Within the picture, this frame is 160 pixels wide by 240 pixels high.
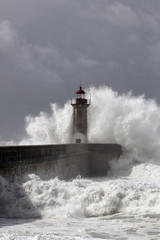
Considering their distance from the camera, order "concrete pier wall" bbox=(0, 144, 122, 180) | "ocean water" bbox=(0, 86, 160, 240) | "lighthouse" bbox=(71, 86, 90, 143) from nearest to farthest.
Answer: "ocean water" bbox=(0, 86, 160, 240) → "concrete pier wall" bbox=(0, 144, 122, 180) → "lighthouse" bbox=(71, 86, 90, 143)

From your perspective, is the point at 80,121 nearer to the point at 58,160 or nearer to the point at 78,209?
the point at 58,160

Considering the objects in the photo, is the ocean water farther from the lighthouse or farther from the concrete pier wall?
the lighthouse

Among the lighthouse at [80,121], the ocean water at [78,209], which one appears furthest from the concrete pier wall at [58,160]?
the lighthouse at [80,121]

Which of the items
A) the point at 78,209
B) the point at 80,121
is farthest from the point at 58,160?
the point at 80,121

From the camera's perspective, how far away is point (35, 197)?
6.91 meters

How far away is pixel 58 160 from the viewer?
11055mm

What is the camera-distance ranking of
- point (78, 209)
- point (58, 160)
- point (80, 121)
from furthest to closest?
1. point (80, 121)
2. point (58, 160)
3. point (78, 209)

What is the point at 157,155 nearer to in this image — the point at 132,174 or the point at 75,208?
the point at 132,174

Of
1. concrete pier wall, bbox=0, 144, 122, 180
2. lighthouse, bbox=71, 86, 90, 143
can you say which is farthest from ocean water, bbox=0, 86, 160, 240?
lighthouse, bbox=71, 86, 90, 143

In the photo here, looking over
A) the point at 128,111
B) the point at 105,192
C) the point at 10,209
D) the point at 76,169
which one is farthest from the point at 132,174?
the point at 10,209

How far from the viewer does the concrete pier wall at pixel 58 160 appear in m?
7.92

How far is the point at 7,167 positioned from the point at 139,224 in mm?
3386

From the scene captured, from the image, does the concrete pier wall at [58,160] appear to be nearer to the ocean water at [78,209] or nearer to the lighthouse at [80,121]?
the ocean water at [78,209]

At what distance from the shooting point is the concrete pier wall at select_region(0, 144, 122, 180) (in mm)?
7918
